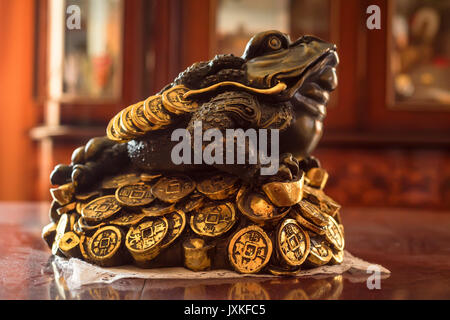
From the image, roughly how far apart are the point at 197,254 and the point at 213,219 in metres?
0.05

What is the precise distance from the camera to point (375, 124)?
2.28m

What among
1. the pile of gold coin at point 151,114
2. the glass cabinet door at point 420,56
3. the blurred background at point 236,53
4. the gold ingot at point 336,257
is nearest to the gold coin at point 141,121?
the pile of gold coin at point 151,114

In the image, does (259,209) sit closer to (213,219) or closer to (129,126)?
(213,219)

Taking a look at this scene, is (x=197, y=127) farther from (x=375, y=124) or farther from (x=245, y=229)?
(x=375, y=124)

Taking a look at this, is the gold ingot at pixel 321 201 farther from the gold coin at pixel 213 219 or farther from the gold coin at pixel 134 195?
the gold coin at pixel 134 195

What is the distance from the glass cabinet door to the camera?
2.25m

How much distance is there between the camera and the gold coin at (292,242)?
0.64 meters

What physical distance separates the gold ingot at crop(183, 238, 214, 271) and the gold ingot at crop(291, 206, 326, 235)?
0.13 m

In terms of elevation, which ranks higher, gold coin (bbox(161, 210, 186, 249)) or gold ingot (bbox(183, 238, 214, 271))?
gold coin (bbox(161, 210, 186, 249))

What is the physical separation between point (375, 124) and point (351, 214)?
2.79ft

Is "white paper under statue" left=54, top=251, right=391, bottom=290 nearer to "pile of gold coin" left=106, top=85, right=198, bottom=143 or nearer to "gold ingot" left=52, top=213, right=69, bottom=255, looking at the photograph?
"gold ingot" left=52, top=213, right=69, bottom=255

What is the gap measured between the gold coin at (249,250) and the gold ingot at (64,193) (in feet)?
0.90

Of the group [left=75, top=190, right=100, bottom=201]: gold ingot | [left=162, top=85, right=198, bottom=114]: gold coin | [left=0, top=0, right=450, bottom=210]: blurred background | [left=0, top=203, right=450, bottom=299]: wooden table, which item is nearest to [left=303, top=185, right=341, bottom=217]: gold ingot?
[left=0, top=203, right=450, bottom=299]: wooden table
